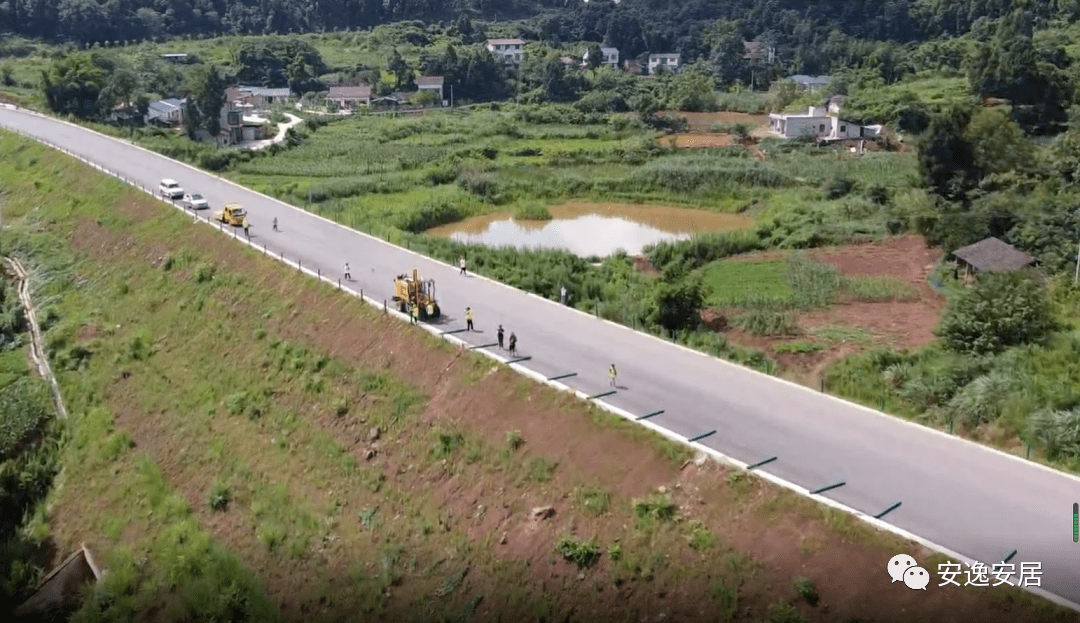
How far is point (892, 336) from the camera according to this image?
1984 centimetres

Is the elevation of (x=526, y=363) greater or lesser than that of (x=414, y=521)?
greater

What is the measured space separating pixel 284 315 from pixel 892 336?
13471 mm

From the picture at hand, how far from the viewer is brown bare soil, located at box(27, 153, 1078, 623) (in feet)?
35.4

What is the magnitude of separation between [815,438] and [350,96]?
58.6 m

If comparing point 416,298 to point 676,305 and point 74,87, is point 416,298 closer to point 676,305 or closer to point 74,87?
point 676,305

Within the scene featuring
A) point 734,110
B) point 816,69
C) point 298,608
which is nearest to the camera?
point 298,608

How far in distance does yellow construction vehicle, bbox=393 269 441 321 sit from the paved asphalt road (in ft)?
1.57

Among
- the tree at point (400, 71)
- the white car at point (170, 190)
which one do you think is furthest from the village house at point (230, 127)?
the tree at point (400, 71)

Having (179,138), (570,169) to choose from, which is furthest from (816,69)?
(179,138)

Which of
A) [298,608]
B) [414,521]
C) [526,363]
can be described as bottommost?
[298,608]

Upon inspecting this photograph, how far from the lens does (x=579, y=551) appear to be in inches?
468

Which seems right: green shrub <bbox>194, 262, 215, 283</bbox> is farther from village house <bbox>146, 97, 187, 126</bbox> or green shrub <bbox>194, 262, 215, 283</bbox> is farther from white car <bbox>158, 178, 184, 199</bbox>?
village house <bbox>146, 97, 187, 126</bbox>

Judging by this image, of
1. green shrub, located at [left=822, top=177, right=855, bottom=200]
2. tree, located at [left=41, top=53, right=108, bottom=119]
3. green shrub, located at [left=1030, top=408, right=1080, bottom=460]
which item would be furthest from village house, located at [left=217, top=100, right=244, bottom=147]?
green shrub, located at [left=1030, top=408, right=1080, bottom=460]

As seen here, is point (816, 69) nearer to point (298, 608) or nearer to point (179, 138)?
point (179, 138)
